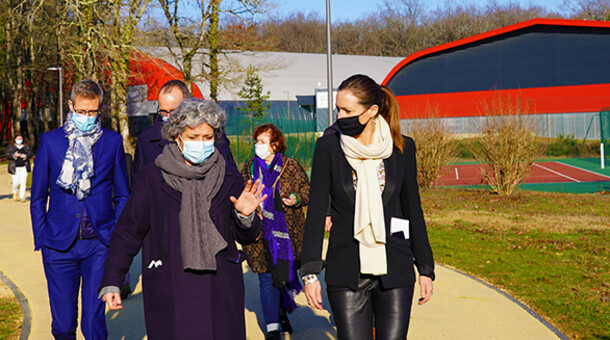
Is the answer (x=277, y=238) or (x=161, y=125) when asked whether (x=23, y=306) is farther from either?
(x=161, y=125)

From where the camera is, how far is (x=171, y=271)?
11.3 ft

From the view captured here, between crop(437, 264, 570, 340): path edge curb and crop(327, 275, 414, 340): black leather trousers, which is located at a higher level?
crop(327, 275, 414, 340): black leather trousers

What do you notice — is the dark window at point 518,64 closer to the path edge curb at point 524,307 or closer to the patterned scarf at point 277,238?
the path edge curb at point 524,307

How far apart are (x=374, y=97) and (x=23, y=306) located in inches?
211

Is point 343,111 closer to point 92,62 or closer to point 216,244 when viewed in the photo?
point 216,244

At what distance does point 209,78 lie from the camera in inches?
1298

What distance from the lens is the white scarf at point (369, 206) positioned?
3568mm

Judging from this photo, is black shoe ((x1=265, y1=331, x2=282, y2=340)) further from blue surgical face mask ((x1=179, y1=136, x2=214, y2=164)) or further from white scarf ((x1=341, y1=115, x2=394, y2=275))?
blue surgical face mask ((x1=179, y1=136, x2=214, y2=164))

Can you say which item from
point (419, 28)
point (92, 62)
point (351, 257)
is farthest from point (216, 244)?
point (419, 28)

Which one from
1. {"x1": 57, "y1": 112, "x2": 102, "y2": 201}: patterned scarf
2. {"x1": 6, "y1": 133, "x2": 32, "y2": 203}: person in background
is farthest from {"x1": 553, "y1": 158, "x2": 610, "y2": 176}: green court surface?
{"x1": 57, "y1": 112, "x2": 102, "y2": 201}: patterned scarf

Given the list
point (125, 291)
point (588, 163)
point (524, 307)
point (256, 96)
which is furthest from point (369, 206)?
point (256, 96)

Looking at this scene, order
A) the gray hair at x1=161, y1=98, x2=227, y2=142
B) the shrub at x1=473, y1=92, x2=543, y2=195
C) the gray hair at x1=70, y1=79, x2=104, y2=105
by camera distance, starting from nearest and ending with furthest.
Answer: the gray hair at x1=161, y1=98, x2=227, y2=142 → the gray hair at x1=70, y1=79, x2=104, y2=105 → the shrub at x1=473, y1=92, x2=543, y2=195

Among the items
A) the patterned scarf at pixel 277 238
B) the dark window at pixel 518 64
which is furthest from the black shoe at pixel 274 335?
the dark window at pixel 518 64

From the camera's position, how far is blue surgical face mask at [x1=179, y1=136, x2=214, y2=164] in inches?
137
